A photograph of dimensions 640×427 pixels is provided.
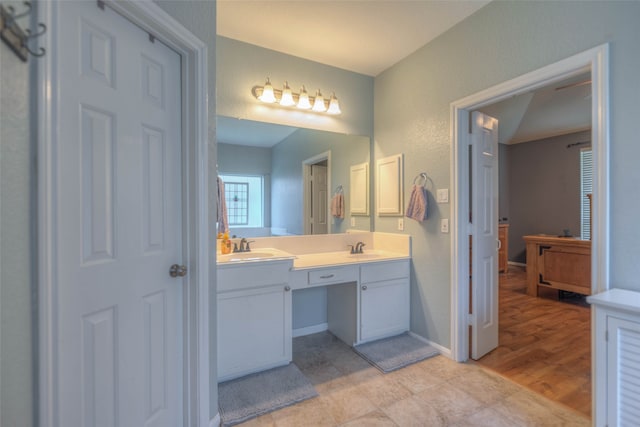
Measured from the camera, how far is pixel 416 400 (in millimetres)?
1794

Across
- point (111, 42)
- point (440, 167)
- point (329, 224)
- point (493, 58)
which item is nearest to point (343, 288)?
point (329, 224)

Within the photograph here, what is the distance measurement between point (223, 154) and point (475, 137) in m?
2.00

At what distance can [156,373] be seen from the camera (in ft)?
4.34

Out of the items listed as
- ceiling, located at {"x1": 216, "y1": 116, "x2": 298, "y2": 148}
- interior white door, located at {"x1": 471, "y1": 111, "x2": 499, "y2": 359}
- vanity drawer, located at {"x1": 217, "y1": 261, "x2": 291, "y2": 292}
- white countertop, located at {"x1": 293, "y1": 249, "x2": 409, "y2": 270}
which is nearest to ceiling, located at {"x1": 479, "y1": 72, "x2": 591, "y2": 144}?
interior white door, located at {"x1": 471, "y1": 111, "x2": 499, "y2": 359}

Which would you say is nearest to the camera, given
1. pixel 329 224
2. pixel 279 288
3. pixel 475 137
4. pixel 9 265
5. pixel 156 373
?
pixel 9 265

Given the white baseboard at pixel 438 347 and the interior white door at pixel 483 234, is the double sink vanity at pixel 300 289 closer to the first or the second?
the white baseboard at pixel 438 347

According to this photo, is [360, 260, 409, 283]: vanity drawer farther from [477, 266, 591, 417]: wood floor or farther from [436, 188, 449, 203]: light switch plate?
[477, 266, 591, 417]: wood floor

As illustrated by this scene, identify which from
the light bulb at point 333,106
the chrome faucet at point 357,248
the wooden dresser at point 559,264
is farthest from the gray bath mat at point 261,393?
the wooden dresser at point 559,264

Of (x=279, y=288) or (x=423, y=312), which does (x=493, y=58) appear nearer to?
(x=423, y=312)

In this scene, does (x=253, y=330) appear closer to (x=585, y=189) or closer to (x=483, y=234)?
(x=483, y=234)

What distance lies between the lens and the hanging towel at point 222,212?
2.23 m

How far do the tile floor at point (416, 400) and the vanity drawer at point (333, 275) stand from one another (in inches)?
24.2

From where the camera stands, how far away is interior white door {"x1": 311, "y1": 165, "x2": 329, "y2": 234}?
9.23 ft

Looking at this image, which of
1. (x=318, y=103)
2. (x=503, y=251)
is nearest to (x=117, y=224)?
(x=318, y=103)
